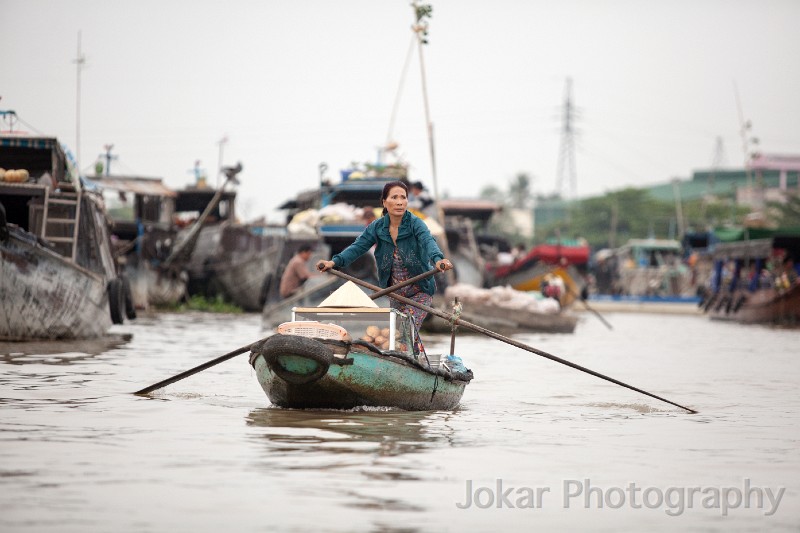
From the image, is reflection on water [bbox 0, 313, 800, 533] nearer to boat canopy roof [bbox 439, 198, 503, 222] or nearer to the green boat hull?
the green boat hull

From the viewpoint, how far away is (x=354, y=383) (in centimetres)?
775

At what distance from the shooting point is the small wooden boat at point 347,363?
295 inches

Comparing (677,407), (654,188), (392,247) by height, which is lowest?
(677,407)

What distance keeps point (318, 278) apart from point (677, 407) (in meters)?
8.92

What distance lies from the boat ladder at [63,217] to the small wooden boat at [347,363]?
680cm

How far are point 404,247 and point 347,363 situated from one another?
1101mm

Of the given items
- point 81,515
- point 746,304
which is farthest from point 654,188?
point 81,515

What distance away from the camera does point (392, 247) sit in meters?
8.38

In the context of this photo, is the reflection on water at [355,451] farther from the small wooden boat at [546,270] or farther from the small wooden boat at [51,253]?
the small wooden boat at [546,270]

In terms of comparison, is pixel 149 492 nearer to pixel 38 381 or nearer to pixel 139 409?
pixel 139 409

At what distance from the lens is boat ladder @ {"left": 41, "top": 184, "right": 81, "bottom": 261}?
46.0ft

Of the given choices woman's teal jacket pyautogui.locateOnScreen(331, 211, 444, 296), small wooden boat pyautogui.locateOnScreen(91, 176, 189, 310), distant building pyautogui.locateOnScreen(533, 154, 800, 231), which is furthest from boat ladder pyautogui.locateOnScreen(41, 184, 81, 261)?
distant building pyautogui.locateOnScreen(533, 154, 800, 231)

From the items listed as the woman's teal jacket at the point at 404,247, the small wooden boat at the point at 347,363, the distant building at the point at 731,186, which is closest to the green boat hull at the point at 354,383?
the small wooden boat at the point at 347,363

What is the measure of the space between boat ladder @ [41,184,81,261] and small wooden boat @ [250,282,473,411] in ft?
22.3
